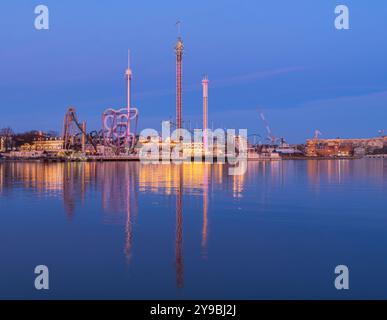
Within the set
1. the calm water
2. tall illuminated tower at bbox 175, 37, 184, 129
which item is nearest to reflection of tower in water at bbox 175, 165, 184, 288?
the calm water

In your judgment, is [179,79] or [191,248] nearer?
[191,248]

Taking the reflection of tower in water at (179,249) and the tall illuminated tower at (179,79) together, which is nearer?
the reflection of tower in water at (179,249)

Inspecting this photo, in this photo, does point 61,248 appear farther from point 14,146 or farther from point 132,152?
point 14,146

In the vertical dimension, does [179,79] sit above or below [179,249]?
above

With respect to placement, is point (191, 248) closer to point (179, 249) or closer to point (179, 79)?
point (179, 249)

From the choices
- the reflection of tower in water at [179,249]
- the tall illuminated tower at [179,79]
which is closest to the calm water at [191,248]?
the reflection of tower in water at [179,249]

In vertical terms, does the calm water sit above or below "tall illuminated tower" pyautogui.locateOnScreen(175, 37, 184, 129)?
below

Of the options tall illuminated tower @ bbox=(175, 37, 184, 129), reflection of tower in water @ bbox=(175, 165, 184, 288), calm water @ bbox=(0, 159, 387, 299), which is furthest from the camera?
tall illuminated tower @ bbox=(175, 37, 184, 129)

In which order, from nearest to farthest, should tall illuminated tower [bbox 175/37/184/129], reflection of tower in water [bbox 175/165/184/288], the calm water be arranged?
the calm water < reflection of tower in water [bbox 175/165/184/288] < tall illuminated tower [bbox 175/37/184/129]

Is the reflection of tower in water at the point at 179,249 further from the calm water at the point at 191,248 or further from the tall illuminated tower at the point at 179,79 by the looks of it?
the tall illuminated tower at the point at 179,79

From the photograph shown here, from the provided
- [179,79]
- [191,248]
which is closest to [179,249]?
[191,248]

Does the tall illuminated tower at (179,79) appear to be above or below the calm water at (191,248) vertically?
above

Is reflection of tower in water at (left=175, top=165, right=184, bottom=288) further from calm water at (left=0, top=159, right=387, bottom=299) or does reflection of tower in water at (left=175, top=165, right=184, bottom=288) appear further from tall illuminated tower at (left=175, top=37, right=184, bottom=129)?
tall illuminated tower at (left=175, top=37, right=184, bottom=129)

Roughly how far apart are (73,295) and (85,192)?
56.2 ft
